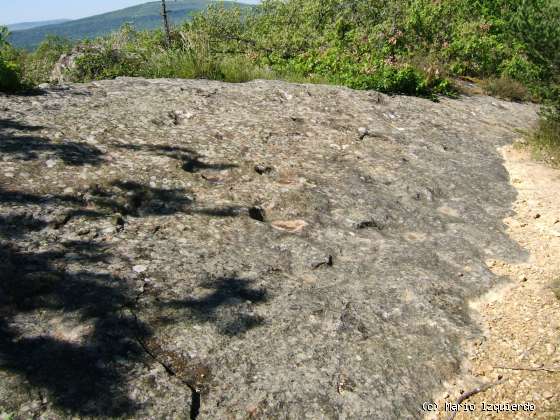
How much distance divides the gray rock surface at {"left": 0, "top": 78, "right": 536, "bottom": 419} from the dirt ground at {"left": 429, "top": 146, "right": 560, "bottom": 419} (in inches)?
5.0

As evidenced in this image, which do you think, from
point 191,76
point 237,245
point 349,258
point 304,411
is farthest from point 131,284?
point 191,76

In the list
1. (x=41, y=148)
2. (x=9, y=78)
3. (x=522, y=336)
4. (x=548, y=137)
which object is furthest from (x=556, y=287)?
(x=9, y=78)

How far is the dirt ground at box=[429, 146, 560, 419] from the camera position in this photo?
280 cm

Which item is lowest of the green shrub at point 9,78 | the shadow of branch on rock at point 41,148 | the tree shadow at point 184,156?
the tree shadow at point 184,156

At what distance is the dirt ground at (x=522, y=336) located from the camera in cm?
280

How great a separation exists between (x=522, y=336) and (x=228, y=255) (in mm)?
2128

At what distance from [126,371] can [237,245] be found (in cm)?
143

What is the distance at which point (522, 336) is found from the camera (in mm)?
3305

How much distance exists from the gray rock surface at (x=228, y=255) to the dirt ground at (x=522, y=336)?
5.0 inches

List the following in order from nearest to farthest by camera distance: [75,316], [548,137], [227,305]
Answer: [75,316] < [227,305] < [548,137]

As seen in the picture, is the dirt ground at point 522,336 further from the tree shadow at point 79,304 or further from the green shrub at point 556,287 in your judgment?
the tree shadow at point 79,304

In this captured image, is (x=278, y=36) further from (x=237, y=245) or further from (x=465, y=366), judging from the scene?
(x=465, y=366)

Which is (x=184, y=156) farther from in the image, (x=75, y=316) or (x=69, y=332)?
(x=69, y=332)

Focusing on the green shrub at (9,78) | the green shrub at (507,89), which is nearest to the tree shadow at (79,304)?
the green shrub at (9,78)
